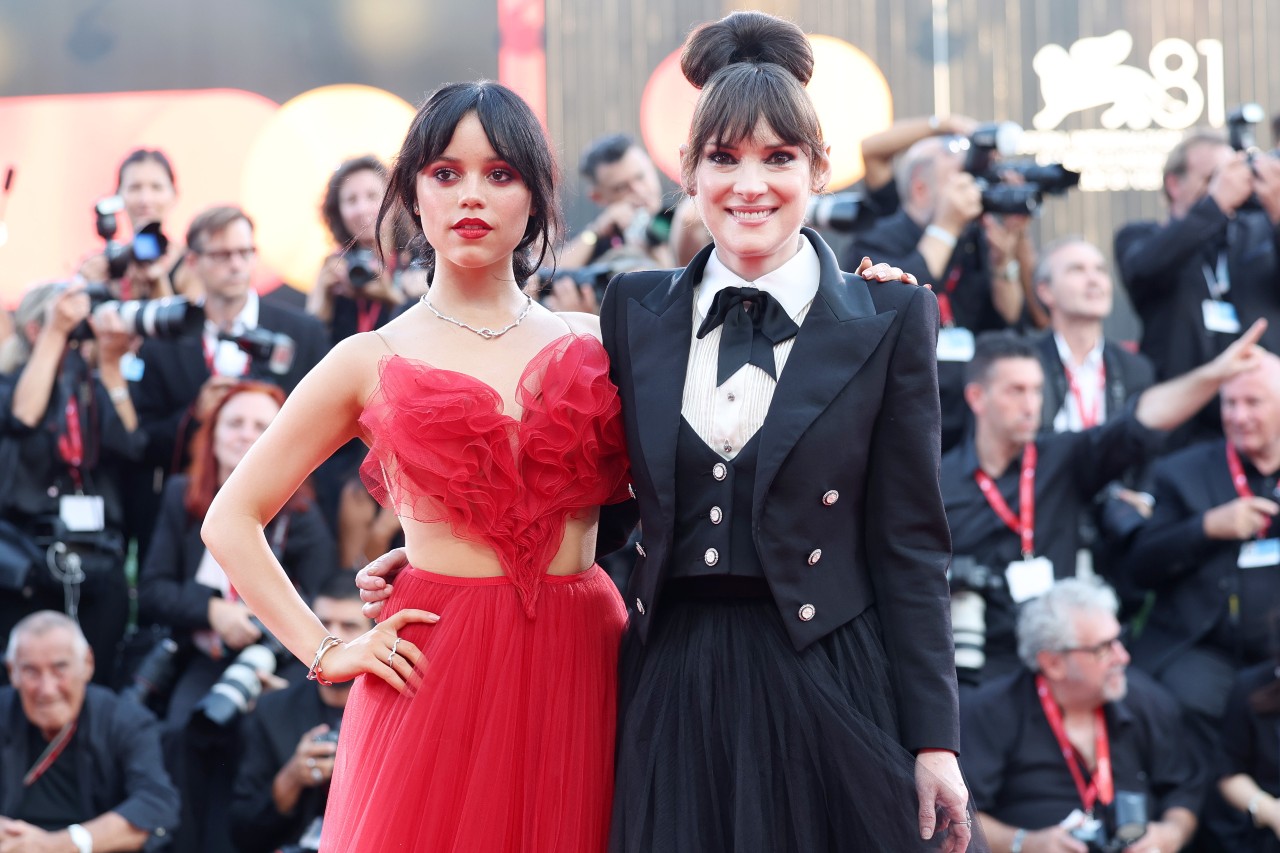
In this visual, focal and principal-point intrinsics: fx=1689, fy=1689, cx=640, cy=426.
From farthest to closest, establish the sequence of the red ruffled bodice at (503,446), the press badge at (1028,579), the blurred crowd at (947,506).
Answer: the press badge at (1028,579) < the blurred crowd at (947,506) < the red ruffled bodice at (503,446)

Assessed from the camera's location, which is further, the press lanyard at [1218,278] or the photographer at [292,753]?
the press lanyard at [1218,278]

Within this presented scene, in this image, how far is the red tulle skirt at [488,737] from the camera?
8.09ft

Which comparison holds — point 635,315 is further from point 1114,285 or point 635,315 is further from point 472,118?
point 1114,285

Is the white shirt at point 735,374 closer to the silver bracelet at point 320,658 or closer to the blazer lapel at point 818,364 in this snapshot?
the blazer lapel at point 818,364

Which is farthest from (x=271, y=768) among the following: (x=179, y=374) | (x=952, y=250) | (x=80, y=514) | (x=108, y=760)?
(x=952, y=250)

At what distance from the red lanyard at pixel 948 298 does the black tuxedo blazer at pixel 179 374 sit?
6.58 ft

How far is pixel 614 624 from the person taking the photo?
264 centimetres

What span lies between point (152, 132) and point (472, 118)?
5.07 metres

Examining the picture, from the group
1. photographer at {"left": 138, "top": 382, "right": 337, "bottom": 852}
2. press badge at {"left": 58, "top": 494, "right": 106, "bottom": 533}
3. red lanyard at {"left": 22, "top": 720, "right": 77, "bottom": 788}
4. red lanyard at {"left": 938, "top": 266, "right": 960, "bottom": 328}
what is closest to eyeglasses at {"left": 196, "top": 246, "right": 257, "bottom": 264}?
photographer at {"left": 138, "top": 382, "right": 337, "bottom": 852}

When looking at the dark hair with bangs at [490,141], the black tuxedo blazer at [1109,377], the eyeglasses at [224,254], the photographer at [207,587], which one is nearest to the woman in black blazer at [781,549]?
the dark hair with bangs at [490,141]

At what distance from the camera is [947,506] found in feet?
16.5

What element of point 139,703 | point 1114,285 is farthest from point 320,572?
point 1114,285

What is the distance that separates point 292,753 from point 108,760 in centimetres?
55

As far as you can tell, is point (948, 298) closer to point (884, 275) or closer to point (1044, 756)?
point (1044, 756)
